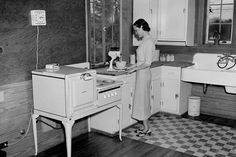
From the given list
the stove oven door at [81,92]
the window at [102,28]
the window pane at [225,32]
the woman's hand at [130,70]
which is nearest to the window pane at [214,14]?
the window pane at [225,32]

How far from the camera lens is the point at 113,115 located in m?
3.88

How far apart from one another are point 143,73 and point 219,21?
187cm

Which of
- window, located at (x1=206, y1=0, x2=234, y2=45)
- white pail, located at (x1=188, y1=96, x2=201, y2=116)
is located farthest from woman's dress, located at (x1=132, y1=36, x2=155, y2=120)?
window, located at (x1=206, y1=0, x2=234, y2=45)

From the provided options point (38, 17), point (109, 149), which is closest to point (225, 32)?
point (109, 149)

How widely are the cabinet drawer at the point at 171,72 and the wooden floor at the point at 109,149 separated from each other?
56.6 inches

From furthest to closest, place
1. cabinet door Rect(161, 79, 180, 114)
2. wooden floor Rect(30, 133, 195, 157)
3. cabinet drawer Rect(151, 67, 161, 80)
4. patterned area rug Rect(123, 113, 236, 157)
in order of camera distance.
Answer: cabinet door Rect(161, 79, 180, 114) → cabinet drawer Rect(151, 67, 161, 80) → patterned area rug Rect(123, 113, 236, 157) → wooden floor Rect(30, 133, 195, 157)

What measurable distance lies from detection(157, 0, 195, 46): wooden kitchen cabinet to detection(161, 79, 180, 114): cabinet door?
0.69 metres

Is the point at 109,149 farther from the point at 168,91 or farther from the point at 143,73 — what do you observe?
the point at 168,91

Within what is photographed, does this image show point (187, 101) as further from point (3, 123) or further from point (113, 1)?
point (3, 123)

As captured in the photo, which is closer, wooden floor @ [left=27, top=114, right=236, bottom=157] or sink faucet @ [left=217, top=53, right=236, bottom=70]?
wooden floor @ [left=27, top=114, right=236, bottom=157]

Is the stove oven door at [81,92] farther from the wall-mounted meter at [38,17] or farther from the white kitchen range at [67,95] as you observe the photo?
the wall-mounted meter at [38,17]

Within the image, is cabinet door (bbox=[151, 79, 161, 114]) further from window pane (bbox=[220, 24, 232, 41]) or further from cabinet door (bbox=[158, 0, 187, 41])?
window pane (bbox=[220, 24, 232, 41])

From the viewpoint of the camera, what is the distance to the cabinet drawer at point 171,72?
4.67 m

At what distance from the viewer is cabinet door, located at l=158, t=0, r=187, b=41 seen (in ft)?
15.3
